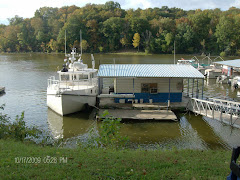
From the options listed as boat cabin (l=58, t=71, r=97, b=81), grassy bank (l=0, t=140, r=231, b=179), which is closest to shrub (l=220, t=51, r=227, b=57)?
boat cabin (l=58, t=71, r=97, b=81)

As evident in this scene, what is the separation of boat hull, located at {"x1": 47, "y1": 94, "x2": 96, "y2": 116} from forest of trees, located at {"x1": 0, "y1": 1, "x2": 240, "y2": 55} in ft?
253

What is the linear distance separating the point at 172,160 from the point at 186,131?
951 cm

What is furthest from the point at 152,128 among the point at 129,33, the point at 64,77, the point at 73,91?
the point at 129,33

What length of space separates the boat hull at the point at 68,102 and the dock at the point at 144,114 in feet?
6.79

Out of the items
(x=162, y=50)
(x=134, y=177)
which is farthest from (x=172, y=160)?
(x=162, y=50)

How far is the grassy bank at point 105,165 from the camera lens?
23.5 feet

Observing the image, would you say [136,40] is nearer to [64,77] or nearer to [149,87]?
[64,77]

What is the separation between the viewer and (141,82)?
21.8m

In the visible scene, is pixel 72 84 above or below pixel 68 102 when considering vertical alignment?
above

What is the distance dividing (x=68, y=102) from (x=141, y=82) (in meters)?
6.51

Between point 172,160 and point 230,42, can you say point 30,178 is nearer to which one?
point 172,160

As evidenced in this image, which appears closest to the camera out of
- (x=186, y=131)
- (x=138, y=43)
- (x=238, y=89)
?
(x=186, y=131)

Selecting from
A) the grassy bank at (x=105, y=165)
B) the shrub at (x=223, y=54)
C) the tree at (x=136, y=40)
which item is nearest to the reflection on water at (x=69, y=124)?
the grassy bank at (x=105, y=165)

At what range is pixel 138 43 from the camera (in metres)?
99.4
